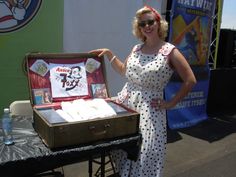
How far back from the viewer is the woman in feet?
7.72

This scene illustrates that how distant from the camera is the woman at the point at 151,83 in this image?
2352 mm

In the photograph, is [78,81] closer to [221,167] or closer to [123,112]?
[123,112]

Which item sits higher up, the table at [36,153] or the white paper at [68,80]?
the white paper at [68,80]

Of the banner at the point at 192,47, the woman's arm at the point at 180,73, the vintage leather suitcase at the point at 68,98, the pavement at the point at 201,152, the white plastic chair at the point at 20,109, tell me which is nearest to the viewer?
the vintage leather suitcase at the point at 68,98

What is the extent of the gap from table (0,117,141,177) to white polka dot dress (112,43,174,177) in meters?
0.16

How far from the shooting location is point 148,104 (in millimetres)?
2416

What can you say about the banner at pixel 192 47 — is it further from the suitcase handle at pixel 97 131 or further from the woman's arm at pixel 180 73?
the suitcase handle at pixel 97 131

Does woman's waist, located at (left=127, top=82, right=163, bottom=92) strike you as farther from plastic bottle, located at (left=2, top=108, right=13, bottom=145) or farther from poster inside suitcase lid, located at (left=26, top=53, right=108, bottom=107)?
plastic bottle, located at (left=2, top=108, right=13, bottom=145)

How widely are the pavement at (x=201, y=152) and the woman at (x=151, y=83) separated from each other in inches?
53.5

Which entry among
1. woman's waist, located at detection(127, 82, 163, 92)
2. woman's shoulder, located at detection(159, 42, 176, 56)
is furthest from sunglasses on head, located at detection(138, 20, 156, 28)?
woman's waist, located at detection(127, 82, 163, 92)

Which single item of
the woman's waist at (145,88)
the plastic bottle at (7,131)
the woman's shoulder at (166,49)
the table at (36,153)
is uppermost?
the woman's shoulder at (166,49)

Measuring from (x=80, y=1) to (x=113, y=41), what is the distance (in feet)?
2.24

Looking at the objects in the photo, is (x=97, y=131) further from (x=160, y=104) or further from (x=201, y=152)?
(x=201, y=152)

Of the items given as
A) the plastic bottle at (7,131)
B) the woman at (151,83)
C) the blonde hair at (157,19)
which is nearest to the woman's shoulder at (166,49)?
the woman at (151,83)
